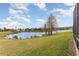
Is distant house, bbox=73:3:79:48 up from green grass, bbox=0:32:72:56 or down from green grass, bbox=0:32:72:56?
up

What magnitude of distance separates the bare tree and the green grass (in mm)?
57

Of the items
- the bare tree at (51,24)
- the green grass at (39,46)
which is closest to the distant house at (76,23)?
the green grass at (39,46)

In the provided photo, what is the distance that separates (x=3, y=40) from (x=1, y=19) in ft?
0.64

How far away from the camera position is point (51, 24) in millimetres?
2396

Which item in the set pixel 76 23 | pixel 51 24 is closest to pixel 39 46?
pixel 51 24

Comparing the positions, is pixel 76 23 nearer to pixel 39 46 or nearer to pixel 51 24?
pixel 51 24

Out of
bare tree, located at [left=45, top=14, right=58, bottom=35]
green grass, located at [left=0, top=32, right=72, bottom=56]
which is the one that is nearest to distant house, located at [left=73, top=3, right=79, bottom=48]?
green grass, located at [left=0, top=32, right=72, bottom=56]

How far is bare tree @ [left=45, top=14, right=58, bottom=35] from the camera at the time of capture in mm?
2361

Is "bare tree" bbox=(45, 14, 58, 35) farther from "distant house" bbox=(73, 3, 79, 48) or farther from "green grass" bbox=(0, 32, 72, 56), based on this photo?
"distant house" bbox=(73, 3, 79, 48)

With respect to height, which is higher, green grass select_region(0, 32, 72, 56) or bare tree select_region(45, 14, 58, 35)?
bare tree select_region(45, 14, 58, 35)

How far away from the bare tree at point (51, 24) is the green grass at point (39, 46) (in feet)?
0.19

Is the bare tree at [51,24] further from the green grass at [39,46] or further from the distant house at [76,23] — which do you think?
the distant house at [76,23]

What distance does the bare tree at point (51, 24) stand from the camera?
7.75 feet

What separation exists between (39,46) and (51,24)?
23 centimetres
